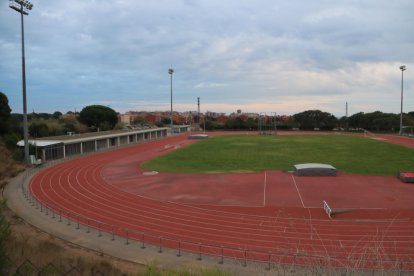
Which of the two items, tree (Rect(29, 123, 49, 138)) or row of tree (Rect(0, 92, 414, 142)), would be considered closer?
tree (Rect(29, 123, 49, 138))

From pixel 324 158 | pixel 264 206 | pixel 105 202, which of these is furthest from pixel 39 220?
pixel 324 158

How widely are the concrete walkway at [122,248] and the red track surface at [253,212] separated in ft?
2.06

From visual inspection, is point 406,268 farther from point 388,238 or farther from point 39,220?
point 39,220

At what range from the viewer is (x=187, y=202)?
24.0 metres

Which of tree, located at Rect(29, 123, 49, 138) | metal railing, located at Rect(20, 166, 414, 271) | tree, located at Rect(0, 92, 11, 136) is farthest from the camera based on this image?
tree, located at Rect(29, 123, 49, 138)

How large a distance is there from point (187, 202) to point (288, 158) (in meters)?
23.4

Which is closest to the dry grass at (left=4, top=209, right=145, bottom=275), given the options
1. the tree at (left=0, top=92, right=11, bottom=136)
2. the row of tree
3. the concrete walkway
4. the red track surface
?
the concrete walkway

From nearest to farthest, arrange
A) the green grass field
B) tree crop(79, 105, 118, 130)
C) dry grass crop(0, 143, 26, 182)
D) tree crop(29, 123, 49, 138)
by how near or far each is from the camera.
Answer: dry grass crop(0, 143, 26, 182) < the green grass field < tree crop(29, 123, 49, 138) < tree crop(79, 105, 118, 130)

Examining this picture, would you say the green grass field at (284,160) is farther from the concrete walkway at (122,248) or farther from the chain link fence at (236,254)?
the chain link fence at (236,254)

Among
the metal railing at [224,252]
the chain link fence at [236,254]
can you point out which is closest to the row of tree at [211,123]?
the metal railing at [224,252]

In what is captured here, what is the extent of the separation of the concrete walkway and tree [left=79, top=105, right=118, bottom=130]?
218 ft

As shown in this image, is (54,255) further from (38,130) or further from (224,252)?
(38,130)

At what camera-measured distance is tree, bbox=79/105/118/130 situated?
86625 mm

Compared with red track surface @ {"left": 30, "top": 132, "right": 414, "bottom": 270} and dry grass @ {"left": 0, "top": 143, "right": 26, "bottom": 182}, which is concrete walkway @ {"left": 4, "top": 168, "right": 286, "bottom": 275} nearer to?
red track surface @ {"left": 30, "top": 132, "right": 414, "bottom": 270}
